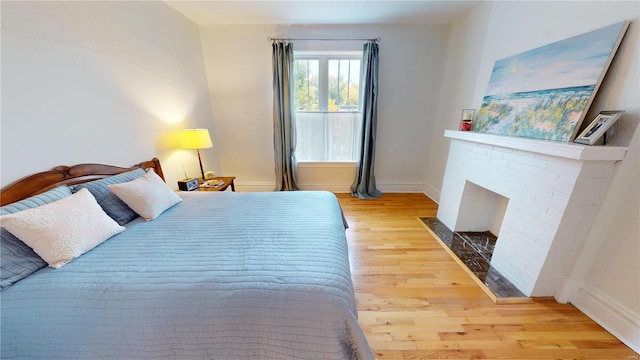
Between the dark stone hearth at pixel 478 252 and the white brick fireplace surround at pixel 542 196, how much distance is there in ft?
0.24

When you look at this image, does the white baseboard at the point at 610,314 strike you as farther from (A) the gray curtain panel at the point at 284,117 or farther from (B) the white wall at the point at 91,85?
(B) the white wall at the point at 91,85

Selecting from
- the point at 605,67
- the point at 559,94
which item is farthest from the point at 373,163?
the point at 605,67

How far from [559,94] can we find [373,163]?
2092 millimetres

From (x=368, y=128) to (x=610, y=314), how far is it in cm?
267

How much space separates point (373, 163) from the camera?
3418 mm

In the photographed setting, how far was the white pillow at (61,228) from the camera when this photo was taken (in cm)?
104

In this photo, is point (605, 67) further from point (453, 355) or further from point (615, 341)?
point (453, 355)

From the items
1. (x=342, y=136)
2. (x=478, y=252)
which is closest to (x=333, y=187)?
(x=342, y=136)

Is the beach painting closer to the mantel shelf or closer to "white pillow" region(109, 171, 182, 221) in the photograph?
the mantel shelf

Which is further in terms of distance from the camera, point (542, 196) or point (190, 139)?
point (190, 139)

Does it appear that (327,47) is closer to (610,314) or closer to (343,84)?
(343,84)

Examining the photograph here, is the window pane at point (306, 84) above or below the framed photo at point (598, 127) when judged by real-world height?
above

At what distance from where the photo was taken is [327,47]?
10.0 feet

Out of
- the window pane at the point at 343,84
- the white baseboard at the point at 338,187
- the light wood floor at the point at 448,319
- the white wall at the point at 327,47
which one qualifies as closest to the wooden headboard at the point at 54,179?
the white wall at the point at 327,47
